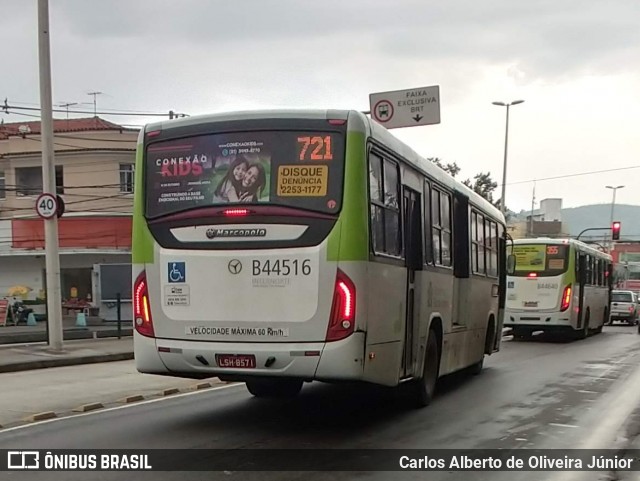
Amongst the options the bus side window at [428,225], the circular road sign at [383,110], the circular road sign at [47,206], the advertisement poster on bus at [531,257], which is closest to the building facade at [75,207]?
the circular road sign at [383,110]

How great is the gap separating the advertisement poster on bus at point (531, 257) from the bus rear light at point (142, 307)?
17516mm

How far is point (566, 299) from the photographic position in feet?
76.5

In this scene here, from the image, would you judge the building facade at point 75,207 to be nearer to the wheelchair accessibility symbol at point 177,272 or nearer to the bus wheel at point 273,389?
the bus wheel at point 273,389

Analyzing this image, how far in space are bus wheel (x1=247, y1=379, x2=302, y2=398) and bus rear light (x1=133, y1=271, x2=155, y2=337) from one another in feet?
8.31

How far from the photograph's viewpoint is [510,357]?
1855 cm

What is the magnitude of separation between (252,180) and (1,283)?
111ft

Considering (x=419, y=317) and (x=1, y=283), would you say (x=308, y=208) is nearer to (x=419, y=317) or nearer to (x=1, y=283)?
(x=419, y=317)

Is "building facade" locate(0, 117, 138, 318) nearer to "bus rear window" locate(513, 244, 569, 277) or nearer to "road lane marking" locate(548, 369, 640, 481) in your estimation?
"bus rear window" locate(513, 244, 569, 277)

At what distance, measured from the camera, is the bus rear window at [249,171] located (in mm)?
7840

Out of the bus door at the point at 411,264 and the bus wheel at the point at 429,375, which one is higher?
the bus door at the point at 411,264

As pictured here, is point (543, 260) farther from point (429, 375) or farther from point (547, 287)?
point (429, 375)

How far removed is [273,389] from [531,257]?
594 inches

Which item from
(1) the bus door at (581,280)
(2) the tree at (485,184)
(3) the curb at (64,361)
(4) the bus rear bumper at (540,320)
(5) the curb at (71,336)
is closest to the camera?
(3) the curb at (64,361)

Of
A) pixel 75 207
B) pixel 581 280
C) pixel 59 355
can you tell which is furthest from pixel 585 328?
pixel 75 207
